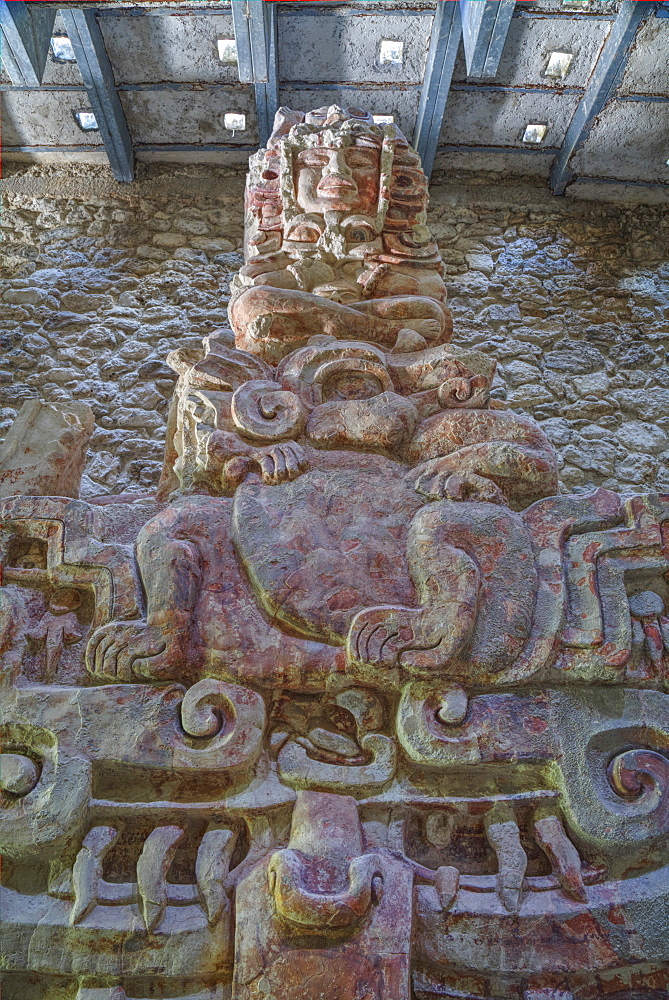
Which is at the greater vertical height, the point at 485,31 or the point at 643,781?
the point at 485,31

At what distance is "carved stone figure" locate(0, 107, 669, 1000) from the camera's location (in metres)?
1.18

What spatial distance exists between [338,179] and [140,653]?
2167mm

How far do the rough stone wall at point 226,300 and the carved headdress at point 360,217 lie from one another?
1393 millimetres

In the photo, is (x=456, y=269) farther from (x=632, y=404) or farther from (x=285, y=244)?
(x=285, y=244)

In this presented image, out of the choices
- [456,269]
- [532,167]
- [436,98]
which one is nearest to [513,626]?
[456,269]

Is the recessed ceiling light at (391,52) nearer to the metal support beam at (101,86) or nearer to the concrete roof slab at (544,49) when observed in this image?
the concrete roof slab at (544,49)

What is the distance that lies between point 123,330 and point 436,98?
266cm

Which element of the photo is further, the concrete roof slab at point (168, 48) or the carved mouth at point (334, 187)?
the concrete roof slab at point (168, 48)

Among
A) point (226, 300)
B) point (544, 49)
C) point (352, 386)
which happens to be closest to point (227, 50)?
point (226, 300)

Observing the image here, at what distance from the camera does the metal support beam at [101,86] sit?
428 cm

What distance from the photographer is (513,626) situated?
1.47 metres

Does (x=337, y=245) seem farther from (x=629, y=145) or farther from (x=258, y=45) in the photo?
(x=629, y=145)

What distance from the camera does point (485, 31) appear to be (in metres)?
3.80

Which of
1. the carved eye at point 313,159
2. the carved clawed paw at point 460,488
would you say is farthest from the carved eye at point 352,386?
the carved eye at point 313,159
